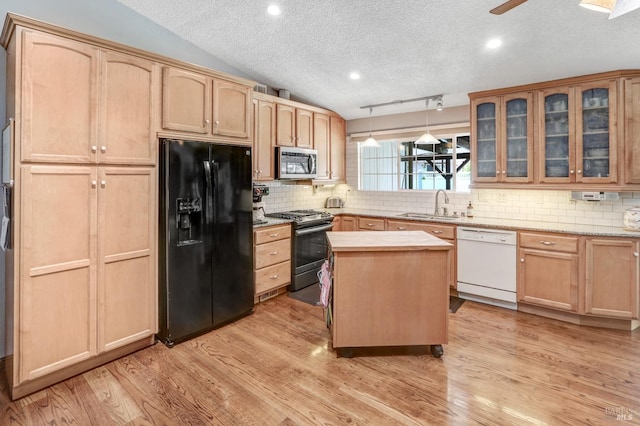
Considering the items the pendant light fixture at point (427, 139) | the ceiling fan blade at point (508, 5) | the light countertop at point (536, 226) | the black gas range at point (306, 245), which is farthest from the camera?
the black gas range at point (306, 245)

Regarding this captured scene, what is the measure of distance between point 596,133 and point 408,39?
209 centimetres

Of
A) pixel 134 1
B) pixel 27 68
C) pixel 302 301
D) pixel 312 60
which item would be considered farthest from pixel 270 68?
pixel 302 301

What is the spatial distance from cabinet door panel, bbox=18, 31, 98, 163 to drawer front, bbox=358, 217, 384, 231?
11.1ft

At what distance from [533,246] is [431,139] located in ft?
5.04

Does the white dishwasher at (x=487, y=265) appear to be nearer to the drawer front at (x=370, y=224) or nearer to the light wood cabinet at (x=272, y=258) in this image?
the drawer front at (x=370, y=224)

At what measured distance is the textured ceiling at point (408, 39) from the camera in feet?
8.55

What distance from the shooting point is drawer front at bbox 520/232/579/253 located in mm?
3207

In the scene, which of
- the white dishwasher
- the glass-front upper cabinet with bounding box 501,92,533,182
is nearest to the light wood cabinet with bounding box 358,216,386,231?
the white dishwasher

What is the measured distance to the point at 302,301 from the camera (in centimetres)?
387

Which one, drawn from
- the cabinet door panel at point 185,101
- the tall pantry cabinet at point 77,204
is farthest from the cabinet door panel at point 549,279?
the tall pantry cabinet at point 77,204

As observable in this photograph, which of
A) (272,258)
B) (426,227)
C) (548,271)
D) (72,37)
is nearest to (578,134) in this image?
(548,271)

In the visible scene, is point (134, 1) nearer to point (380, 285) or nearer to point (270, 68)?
point (270, 68)

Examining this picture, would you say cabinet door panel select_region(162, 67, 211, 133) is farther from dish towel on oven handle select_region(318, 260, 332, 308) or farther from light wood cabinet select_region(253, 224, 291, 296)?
dish towel on oven handle select_region(318, 260, 332, 308)

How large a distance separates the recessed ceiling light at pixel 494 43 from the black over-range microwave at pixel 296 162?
2.35m
